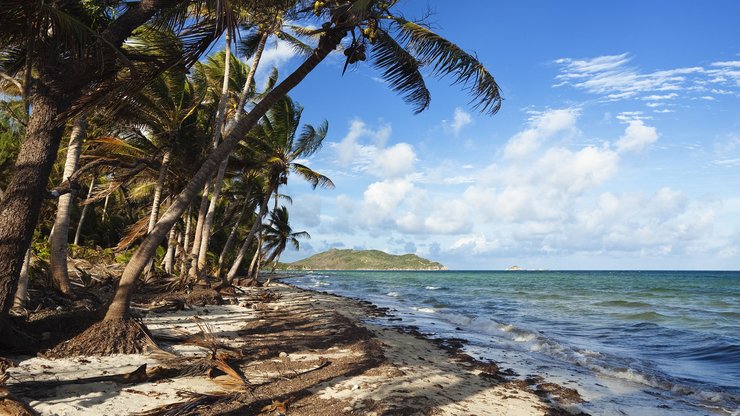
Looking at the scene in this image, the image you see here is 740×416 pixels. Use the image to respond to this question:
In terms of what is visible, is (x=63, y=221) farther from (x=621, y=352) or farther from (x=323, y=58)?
(x=621, y=352)

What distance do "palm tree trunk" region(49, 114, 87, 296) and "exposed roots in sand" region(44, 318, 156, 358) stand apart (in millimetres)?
3838

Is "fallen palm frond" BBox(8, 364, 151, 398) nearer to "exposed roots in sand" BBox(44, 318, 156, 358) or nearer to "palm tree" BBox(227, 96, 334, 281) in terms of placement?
"exposed roots in sand" BBox(44, 318, 156, 358)

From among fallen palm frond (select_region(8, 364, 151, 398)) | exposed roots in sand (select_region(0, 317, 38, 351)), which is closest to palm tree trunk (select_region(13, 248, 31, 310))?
exposed roots in sand (select_region(0, 317, 38, 351))

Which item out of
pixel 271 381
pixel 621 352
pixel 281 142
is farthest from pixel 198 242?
pixel 621 352

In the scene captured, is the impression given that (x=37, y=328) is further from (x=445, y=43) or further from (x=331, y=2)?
(x=445, y=43)

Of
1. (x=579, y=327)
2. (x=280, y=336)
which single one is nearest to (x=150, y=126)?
(x=280, y=336)

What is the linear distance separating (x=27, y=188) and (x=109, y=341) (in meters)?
2.29

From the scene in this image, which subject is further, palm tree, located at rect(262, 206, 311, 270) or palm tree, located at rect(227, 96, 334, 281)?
palm tree, located at rect(262, 206, 311, 270)

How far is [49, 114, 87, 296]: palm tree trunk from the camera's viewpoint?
9.05 m

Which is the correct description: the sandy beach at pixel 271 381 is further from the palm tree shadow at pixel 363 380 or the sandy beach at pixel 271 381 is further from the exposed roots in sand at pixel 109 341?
the exposed roots in sand at pixel 109 341

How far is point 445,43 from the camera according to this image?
24.4 ft

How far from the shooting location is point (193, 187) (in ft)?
22.4

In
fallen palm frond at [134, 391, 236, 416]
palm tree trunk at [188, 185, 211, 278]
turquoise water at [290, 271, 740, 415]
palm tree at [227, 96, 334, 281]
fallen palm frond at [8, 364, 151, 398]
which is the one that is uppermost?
palm tree at [227, 96, 334, 281]

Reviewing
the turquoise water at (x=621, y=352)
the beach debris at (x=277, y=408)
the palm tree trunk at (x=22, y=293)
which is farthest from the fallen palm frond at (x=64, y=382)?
the turquoise water at (x=621, y=352)
